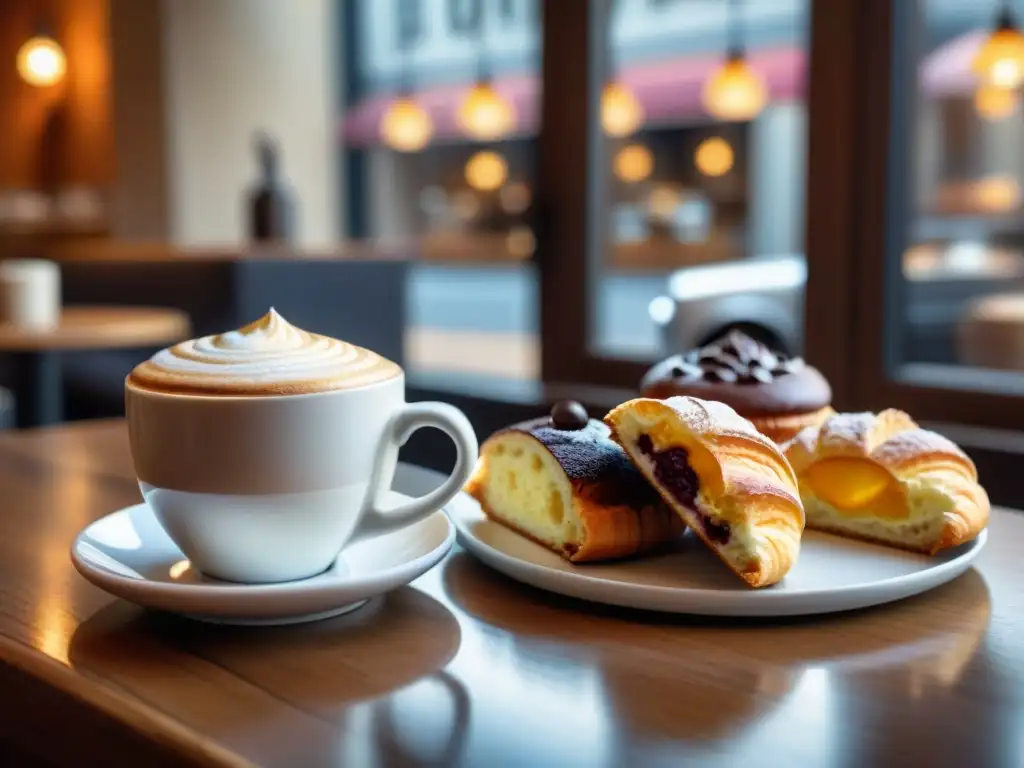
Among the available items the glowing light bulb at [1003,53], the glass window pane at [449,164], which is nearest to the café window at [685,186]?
the glass window pane at [449,164]

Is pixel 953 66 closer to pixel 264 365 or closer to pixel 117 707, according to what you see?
→ pixel 264 365

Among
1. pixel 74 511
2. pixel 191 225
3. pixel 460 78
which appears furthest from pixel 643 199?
pixel 74 511

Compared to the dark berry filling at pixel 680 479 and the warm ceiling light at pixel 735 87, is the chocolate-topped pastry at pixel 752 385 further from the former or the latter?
the warm ceiling light at pixel 735 87

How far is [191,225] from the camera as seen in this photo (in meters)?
5.57

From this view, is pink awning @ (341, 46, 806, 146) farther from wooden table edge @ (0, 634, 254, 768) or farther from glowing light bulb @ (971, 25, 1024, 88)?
wooden table edge @ (0, 634, 254, 768)

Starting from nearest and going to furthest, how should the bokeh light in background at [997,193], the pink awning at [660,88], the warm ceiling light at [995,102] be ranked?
the warm ceiling light at [995,102]
the pink awning at [660,88]
the bokeh light in background at [997,193]

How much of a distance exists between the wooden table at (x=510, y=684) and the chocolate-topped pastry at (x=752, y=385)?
0.16 metres

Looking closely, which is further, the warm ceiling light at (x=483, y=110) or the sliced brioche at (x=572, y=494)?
the warm ceiling light at (x=483, y=110)

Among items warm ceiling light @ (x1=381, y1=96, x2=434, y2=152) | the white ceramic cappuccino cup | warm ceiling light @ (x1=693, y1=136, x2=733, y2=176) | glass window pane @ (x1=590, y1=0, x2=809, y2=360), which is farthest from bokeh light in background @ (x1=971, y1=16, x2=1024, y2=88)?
warm ceiling light @ (x1=693, y1=136, x2=733, y2=176)

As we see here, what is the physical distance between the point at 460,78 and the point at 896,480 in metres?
9.10

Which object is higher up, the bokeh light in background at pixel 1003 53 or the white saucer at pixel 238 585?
the bokeh light in background at pixel 1003 53

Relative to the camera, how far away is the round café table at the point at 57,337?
7.91 ft

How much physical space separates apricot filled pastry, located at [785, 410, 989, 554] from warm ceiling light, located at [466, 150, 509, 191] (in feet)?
29.3

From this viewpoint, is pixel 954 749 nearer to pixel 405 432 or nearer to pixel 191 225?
pixel 405 432
